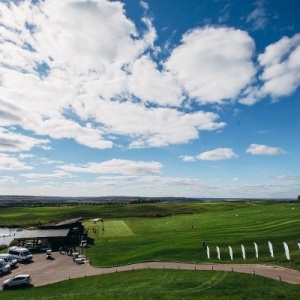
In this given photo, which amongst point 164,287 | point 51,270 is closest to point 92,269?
point 51,270

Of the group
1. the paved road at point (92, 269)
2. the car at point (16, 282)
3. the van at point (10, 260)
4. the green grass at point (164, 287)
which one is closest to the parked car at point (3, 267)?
the paved road at point (92, 269)

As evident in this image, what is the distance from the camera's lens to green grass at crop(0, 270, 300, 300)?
35406 millimetres

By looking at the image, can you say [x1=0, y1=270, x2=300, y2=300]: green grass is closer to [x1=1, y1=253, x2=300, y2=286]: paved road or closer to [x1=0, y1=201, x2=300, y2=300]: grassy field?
[x1=0, y1=201, x2=300, y2=300]: grassy field

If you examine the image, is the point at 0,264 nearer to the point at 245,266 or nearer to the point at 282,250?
the point at 245,266

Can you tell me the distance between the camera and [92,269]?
60562 mm

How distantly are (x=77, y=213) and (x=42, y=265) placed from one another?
12522 centimetres

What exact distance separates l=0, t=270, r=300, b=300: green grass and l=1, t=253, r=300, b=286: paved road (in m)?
3.06

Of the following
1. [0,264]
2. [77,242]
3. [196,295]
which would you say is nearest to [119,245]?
[77,242]

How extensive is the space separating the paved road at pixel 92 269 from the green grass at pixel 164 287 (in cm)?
306

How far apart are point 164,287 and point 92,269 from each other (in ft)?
75.2

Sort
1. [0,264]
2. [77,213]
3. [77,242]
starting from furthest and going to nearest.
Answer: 1. [77,213]
2. [77,242]
3. [0,264]

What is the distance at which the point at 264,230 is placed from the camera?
81.2 metres

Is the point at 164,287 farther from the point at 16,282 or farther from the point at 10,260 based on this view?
the point at 10,260

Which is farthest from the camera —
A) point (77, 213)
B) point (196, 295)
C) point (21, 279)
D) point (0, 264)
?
point (77, 213)
